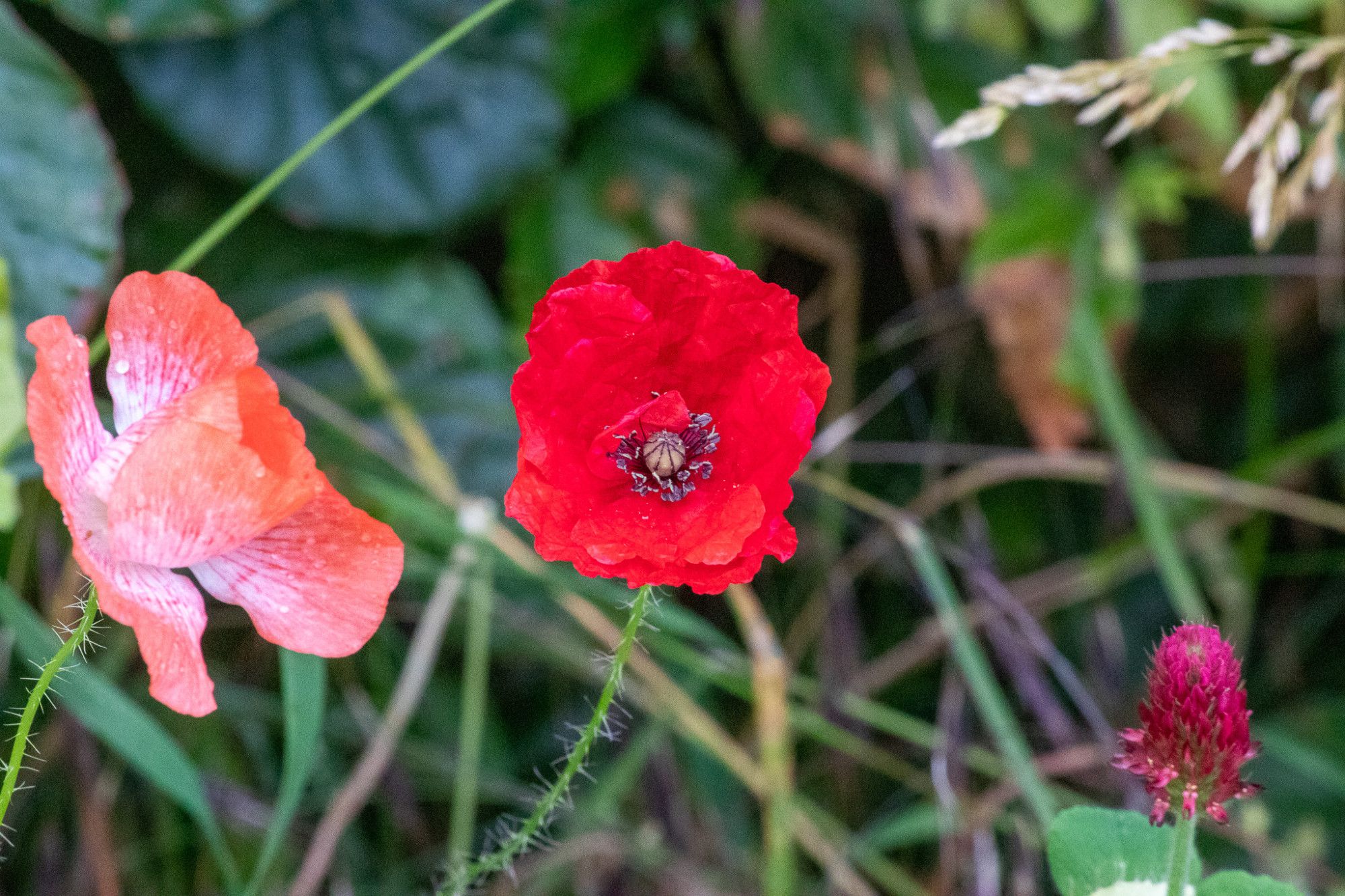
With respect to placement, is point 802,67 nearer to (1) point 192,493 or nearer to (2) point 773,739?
(2) point 773,739

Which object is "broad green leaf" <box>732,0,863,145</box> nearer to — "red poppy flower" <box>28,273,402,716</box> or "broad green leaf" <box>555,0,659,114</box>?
"broad green leaf" <box>555,0,659,114</box>

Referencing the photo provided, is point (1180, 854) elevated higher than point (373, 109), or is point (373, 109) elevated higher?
point (373, 109)

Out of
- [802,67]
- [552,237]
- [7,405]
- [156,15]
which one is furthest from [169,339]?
[802,67]

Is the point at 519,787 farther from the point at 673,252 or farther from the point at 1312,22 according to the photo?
the point at 1312,22

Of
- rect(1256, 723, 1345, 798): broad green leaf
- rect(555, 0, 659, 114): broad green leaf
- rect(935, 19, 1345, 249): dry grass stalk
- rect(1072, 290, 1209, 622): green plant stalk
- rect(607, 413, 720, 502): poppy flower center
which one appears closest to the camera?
rect(607, 413, 720, 502): poppy flower center

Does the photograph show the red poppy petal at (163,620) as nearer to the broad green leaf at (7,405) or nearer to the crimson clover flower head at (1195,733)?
the broad green leaf at (7,405)

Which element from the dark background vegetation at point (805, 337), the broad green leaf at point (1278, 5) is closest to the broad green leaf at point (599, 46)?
the dark background vegetation at point (805, 337)

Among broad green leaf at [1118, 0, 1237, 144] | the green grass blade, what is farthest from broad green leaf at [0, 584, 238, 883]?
broad green leaf at [1118, 0, 1237, 144]
